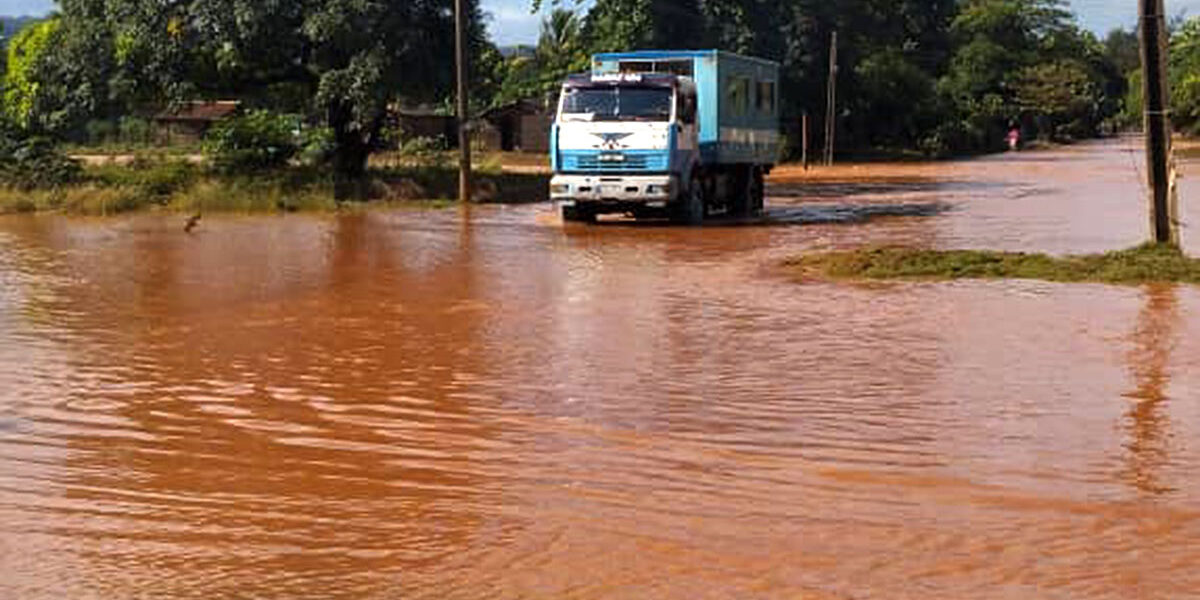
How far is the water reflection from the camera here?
7438mm

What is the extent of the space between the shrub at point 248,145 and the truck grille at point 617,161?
513 inches

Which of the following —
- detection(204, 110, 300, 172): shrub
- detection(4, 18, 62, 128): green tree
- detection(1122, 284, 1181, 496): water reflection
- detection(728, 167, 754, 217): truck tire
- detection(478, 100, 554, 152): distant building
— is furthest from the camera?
detection(478, 100, 554, 152): distant building

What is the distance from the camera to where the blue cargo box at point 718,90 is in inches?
1065

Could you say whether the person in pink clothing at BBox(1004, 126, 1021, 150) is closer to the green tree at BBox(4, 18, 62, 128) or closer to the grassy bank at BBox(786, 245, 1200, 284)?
the green tree at BBox(4, 18, 62, 128)

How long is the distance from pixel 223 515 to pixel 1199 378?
6.72m

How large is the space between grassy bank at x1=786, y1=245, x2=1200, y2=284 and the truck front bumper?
6136 mm

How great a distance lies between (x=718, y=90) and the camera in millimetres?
27172

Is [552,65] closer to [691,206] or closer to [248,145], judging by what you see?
[248,145]

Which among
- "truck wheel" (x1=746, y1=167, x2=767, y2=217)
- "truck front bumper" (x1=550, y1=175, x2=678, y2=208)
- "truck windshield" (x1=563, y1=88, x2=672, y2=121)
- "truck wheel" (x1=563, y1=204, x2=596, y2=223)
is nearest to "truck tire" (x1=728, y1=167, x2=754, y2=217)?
"truck wheel" (x1=746, y1=167, x2=767, y2=217)

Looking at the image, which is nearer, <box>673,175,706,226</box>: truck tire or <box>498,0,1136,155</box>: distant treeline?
<box>673,175,706,226</box>: truck tire

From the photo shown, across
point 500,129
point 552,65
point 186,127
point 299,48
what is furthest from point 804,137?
point 186,127

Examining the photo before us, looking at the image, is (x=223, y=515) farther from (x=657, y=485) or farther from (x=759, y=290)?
(x=759, y=290)

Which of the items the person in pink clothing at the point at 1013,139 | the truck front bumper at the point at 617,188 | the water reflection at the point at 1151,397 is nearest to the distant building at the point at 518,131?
the person in pink clothing at the point at 1013,139

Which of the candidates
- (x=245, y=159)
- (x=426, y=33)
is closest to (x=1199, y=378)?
(x=426, y=33)
